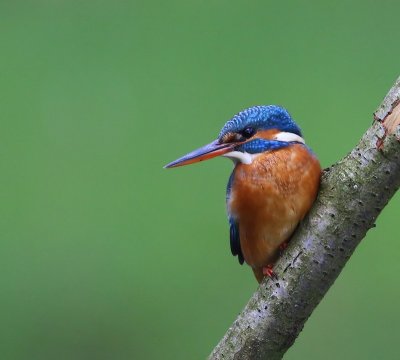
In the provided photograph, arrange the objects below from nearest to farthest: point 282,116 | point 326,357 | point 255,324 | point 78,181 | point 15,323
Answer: point 255,324 → point 282,116 → point 326,357 → point 15,323 → point 78,181

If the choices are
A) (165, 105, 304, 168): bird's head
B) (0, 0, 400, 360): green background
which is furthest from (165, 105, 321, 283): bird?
(0, 0, 400, 360): green background

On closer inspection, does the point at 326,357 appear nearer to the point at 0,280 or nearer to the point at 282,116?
the point at 0,280

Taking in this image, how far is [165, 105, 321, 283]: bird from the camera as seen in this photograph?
110cm

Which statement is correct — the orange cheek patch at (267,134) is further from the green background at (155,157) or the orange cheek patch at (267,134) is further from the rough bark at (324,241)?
the green background at (155,157)

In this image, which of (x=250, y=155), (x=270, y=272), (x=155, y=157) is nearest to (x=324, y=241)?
(x=270, y=272)

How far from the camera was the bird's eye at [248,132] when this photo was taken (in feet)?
3.87

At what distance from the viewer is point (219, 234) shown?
7.87 feet

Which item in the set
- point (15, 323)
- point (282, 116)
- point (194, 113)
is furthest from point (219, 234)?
point (282, 116)

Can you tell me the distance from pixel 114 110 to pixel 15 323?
679mm

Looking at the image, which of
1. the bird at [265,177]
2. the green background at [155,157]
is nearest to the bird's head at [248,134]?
the bird at [265,177]

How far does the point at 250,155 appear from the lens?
1.16 metres

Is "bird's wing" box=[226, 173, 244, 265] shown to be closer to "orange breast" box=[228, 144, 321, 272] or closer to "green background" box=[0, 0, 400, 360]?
"orange breast" box=[228, 144, 321, 272]

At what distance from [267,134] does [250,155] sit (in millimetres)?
40

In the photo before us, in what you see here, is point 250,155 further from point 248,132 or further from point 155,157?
point 155,157
